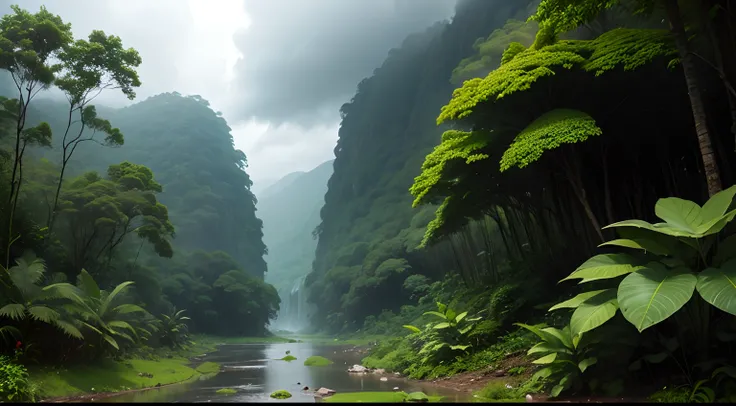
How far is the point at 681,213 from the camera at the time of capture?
6.98 m

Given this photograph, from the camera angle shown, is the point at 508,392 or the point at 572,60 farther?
the point at 572,60

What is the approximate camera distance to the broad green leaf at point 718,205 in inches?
255

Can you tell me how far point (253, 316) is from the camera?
198ft

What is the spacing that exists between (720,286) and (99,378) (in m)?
14.1

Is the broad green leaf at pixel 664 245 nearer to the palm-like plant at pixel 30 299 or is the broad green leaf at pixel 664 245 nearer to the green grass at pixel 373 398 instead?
the green grass at pixel 373 398

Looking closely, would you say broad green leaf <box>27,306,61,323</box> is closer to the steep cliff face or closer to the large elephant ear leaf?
the large elephant ear leaf

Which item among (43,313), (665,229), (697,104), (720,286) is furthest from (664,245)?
(43,313)

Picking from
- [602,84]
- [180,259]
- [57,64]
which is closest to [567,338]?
[602,84]

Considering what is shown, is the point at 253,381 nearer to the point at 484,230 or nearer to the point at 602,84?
the point at 602,84

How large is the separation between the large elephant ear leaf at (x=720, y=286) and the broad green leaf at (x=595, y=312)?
3.75ft

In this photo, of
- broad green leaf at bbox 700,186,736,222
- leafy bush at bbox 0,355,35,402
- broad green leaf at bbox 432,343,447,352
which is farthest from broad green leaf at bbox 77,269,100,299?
broad green leaf at bbox 700,186,736,222

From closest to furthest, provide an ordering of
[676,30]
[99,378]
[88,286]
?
[676,30]
[99,378]
[88,286]

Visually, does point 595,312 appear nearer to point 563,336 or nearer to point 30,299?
point 563,336

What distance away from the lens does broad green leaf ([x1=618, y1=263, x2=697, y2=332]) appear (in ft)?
19.6
